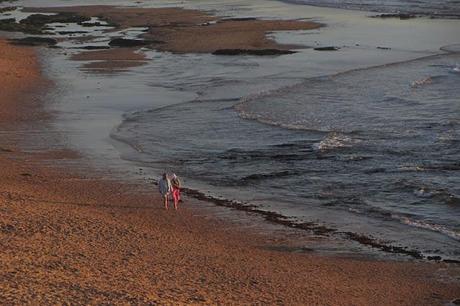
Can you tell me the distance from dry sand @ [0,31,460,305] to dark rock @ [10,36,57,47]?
93.6 ft

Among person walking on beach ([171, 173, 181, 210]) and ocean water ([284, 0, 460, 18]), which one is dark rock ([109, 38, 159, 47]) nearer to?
ocean water ([284, 0, 460, 18])

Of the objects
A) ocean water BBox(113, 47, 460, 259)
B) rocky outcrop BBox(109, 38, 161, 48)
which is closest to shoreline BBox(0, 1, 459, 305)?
ocean water BBox(113, 47, 460, 259)

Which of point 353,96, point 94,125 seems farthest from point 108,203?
point 353,96

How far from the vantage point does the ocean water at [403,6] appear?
58.3m

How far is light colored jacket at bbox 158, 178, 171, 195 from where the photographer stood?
51.4ft

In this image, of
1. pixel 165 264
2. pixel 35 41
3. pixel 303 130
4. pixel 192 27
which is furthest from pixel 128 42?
pixel 165 264

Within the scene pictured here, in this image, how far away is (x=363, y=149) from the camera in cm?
2047

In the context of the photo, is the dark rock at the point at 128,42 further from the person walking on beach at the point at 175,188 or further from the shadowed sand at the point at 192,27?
the person walking on beach at the point at 175,188

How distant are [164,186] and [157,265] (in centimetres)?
366

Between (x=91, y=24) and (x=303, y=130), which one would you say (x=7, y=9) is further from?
(x=303, y=130)

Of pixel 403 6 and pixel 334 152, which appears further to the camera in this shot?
pixel 403 6

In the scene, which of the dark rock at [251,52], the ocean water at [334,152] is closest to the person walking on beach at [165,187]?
the ocean water at [334,152]

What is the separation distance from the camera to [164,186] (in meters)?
15.7

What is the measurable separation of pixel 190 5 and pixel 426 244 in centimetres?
5730
